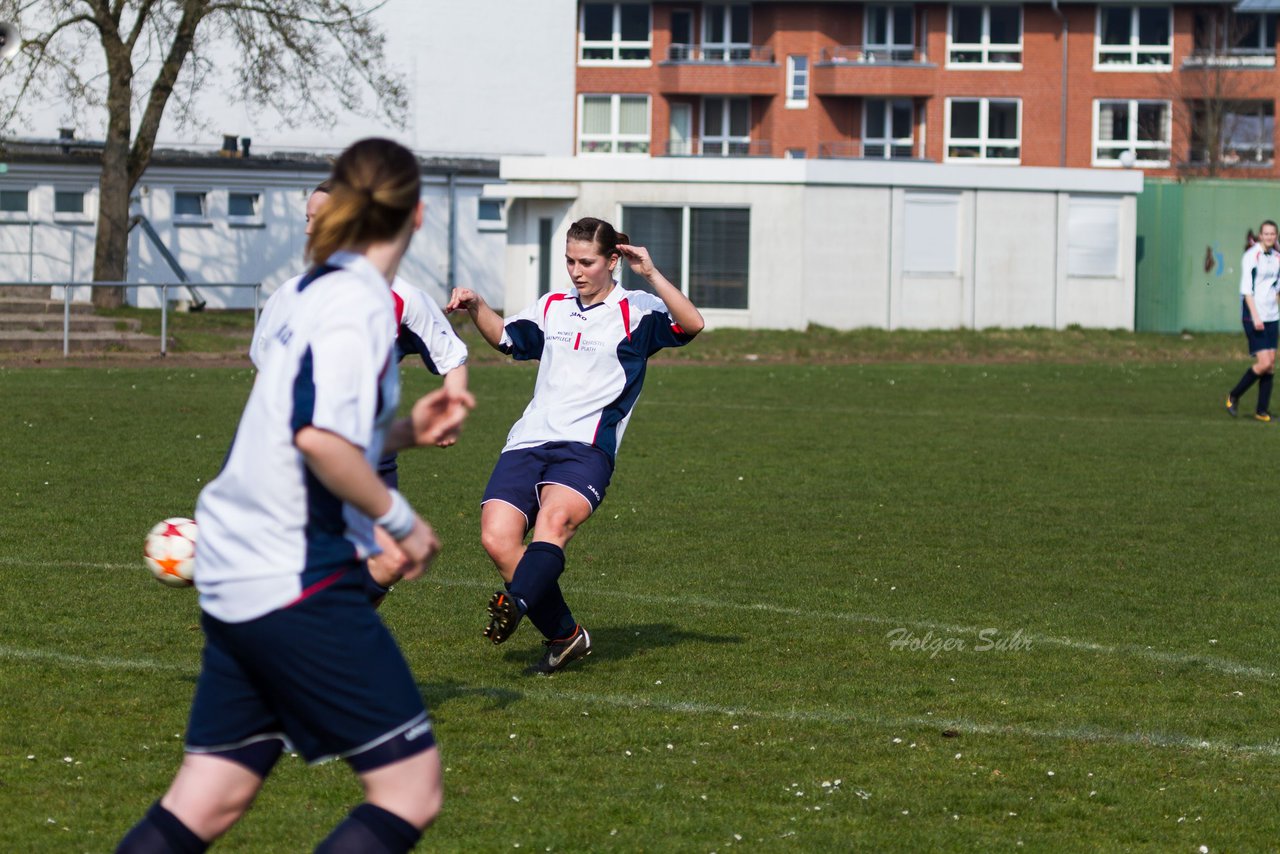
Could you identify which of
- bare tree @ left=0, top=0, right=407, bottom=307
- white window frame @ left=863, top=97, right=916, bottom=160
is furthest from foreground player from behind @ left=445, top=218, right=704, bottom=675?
white window frame @ left=863, top=97, right=916, bottom=160

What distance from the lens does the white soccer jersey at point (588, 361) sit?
25.4ft

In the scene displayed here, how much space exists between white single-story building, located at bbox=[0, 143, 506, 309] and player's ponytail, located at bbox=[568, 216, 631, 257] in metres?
36.0

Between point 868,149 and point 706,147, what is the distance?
589cm

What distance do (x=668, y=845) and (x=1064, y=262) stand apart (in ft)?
115

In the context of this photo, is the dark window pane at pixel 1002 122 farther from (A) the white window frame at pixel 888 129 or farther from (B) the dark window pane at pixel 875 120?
(B) the dark window pane at pixel 875 120

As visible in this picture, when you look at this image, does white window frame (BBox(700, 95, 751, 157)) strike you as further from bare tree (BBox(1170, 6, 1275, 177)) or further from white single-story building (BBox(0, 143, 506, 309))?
white single-story building (BBox(0, 143, 506, 309))

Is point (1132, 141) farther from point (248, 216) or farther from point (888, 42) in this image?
point (248, 216)

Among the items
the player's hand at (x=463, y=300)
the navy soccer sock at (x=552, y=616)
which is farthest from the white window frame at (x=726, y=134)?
the navy soccer sock at (x=552, y=616)

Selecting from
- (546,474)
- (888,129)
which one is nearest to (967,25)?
(888,129)

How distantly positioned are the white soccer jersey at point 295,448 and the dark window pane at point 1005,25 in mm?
59281

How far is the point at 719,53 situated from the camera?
6122cm

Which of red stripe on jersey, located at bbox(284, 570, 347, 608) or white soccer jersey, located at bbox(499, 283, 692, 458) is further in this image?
white soccer jersey, located at bbox(499, 283, 692, 458)

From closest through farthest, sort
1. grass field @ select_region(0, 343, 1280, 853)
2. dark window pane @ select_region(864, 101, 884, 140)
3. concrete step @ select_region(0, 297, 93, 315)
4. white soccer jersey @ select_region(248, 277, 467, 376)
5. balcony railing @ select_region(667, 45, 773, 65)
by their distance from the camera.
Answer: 1. grass field @ select_region(0, 343, 1280, 853)
2. white soccer jersey @ select_region(248, 277, 467, 376)
3. concrete step @ select_region(0, 297, 93, 315)
4. balcony railing @ select_region(667, 45, 773, 65)
5. dark window pane @ select_region(864, 101, 884, 140)

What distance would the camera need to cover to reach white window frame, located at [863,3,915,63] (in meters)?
60.0
